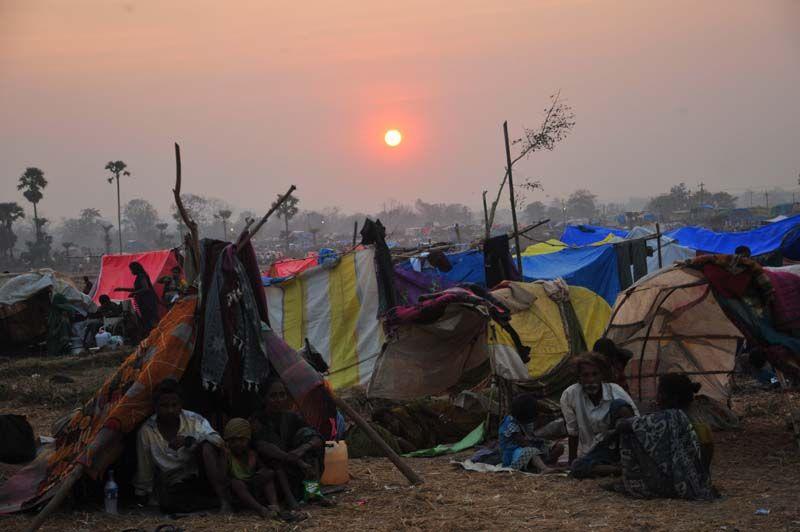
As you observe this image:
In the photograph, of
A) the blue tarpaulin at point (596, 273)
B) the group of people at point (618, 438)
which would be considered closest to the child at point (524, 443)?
the group of people at point (618, 438)

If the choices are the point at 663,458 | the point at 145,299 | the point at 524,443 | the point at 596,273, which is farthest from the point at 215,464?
the point at 145,299

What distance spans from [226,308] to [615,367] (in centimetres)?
349

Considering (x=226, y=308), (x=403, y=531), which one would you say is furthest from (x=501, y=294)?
(x=403, y=531)

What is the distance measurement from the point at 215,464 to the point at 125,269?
1617cm

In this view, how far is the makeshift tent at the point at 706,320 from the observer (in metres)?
7.18

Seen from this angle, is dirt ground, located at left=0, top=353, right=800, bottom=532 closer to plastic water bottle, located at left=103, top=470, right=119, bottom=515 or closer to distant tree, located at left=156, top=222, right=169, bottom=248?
plastic water bottle, located at left=103, top=470, right=119, bottom=515

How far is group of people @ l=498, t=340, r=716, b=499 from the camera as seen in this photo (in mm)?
5699

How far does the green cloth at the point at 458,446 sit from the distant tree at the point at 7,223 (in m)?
47.9

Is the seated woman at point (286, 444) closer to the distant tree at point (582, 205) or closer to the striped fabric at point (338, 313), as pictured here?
the striped fabric at point (338, 313)

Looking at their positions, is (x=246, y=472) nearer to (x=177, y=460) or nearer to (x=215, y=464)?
(x=215, y=464)

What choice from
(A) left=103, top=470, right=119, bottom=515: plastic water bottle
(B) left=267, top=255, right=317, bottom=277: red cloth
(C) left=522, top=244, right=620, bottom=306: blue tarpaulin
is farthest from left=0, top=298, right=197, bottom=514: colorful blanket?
(B) left=267, top=255, right=317, bottom=277: red cloth

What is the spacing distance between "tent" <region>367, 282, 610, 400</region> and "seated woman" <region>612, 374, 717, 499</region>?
302 cm

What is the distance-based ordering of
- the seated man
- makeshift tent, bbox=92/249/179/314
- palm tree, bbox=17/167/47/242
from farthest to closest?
palm tree, bbox=17/167/47/242 → makeshift tent, bbox=92/249/179/314 → the seated man

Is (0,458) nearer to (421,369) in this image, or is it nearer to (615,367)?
(421,369)
